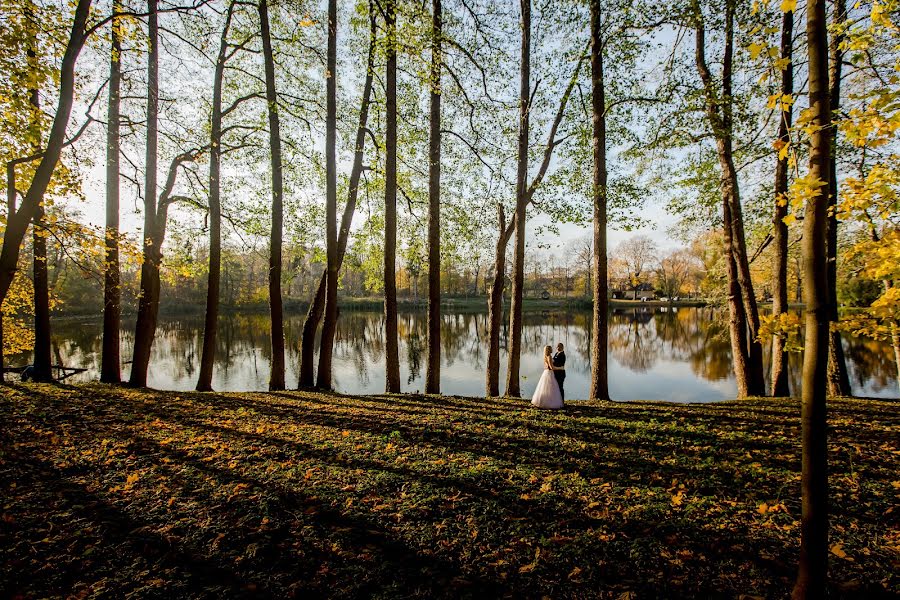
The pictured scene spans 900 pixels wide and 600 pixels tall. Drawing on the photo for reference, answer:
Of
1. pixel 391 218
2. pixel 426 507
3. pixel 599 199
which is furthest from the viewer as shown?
pixel 391 218

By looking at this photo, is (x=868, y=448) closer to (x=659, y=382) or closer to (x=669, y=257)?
(x=659, y=382)

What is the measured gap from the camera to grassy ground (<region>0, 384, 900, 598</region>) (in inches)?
115

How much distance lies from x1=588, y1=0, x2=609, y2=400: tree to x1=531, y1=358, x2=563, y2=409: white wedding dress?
195 centimetres

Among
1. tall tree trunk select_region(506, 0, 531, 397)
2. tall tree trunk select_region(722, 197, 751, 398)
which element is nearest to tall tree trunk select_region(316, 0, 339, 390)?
tall tree trunk select_region(506, 0, 531, 397)

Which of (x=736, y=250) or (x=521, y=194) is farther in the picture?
(x=521, y=194)

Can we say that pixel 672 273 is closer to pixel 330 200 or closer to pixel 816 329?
pixel 330 200

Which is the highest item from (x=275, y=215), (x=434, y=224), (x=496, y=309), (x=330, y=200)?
(x=330, y=200)

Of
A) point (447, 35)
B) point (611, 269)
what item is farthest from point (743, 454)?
point (611, 269)

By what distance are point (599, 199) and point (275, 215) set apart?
28.4ft

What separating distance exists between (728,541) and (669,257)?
240 feet

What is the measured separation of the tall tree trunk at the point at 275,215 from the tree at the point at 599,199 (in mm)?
8143

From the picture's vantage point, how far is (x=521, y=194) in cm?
1030

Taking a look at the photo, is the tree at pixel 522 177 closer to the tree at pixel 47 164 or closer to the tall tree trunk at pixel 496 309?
the tall tree trunk at pixel 496 309

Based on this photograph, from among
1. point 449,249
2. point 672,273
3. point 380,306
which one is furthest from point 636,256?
point 449,249
